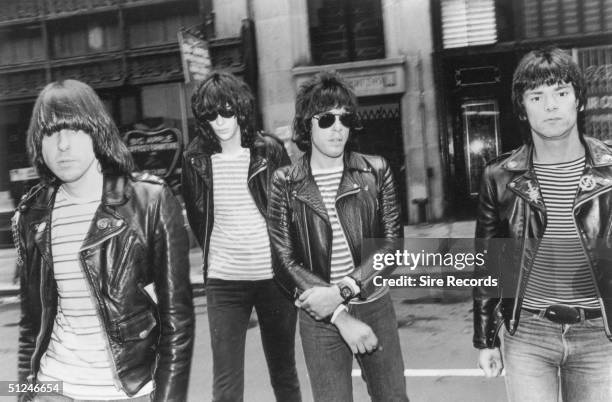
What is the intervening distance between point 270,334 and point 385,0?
1.54 meters

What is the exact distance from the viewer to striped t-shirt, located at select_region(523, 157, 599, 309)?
5.86ft

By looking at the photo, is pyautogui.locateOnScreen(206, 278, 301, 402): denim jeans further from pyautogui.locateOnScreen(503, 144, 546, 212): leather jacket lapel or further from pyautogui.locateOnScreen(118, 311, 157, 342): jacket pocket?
pyautogui.locateOnScreen(503, 144, 546, 212): leather jacket lapel

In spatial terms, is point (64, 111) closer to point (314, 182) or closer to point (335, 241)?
point (314, 182)

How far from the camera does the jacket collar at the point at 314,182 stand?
2074 millimetres

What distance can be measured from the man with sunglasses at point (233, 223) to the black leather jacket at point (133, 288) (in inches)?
23.8

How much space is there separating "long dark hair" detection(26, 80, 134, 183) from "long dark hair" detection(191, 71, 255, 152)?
1.94ft

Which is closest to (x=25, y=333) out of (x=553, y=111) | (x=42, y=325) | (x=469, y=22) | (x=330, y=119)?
(x=42, y=325)

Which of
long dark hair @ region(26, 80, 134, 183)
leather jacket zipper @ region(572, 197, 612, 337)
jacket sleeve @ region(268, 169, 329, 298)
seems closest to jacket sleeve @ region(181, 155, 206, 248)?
jacket sleeve @ region(268, 169, 329, 298)

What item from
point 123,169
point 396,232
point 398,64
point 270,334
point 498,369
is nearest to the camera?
point 123,169

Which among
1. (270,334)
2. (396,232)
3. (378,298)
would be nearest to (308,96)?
(396,232)

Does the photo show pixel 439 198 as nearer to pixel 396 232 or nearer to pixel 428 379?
pixel 396 232

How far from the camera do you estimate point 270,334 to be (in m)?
2.47

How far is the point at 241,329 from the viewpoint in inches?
96.8

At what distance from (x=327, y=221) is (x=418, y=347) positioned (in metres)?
1.53
